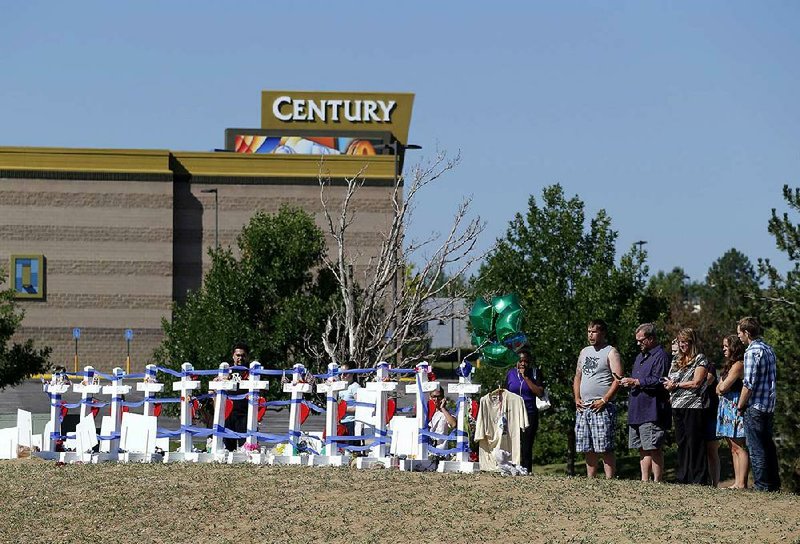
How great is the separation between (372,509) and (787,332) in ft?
48.7

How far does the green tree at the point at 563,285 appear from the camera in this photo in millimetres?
34406

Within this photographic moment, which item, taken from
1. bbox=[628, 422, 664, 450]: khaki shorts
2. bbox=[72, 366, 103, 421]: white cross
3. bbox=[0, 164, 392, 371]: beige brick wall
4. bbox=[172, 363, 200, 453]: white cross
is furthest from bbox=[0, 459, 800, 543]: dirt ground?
bbox=[0, 164, 392, 371]: beige brick wall

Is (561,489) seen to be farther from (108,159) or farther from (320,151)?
(320,151)

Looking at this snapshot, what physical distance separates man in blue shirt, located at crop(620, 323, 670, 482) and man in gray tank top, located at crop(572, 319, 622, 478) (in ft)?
0.88

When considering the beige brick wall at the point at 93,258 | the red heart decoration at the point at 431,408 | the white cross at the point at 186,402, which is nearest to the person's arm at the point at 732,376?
the red heart decoration at the point at 431,408

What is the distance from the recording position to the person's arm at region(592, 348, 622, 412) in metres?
14.7

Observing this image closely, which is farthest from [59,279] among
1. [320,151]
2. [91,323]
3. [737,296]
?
[737,296]

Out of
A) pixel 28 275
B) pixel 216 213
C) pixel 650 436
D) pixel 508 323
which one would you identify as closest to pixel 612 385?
pixel 650 436

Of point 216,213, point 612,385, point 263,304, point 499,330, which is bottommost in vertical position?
point 612,385

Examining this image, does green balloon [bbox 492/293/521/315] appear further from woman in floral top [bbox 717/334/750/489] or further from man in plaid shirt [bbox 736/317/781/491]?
man in plaid shirt [bbox 736/317/781/491]

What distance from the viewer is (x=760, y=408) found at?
13805mm

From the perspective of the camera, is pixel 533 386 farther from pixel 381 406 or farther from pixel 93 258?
pixel 93 258

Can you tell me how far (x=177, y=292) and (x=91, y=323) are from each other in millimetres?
4394

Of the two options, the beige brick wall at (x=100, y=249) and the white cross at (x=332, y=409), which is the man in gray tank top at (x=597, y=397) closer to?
the white cross at (x=332, y=409)
